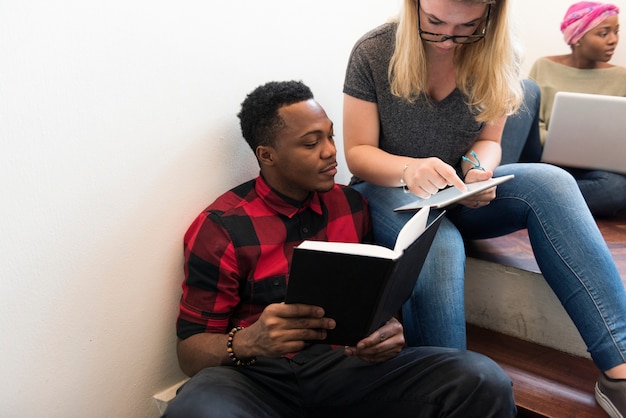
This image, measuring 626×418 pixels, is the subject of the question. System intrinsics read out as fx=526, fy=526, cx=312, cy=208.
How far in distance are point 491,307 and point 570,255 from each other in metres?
0.38

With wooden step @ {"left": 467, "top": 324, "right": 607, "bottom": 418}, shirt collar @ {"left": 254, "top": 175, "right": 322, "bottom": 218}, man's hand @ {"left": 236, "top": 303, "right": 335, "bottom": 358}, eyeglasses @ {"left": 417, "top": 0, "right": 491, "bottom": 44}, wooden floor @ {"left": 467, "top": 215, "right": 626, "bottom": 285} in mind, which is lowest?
wooden step @ {"left": 467, "top": 324, "right": 607, "bottom": 418}

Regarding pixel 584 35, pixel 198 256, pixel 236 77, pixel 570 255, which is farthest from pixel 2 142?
pixel 584 35

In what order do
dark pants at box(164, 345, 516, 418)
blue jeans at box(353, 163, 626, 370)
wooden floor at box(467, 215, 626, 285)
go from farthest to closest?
wooden floor at box(467, 215, 626, 285), blue jeans at box(353, 163, 626, 370), dark pants at box(164, 345, 516, 418)

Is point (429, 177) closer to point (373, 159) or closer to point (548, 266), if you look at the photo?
point (373, 159)

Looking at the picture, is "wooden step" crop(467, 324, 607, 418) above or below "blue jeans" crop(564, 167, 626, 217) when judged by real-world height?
below

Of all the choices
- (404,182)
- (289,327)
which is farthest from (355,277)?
(404,182)

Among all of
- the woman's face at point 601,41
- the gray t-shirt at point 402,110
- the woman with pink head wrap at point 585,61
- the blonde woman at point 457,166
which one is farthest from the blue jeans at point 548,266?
the woman's face at point 601,41

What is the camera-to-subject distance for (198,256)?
1.03 metres

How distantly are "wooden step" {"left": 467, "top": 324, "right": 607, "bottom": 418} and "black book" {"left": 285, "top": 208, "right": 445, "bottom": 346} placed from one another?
508mm

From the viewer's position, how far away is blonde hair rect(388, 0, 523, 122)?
44.7 inches

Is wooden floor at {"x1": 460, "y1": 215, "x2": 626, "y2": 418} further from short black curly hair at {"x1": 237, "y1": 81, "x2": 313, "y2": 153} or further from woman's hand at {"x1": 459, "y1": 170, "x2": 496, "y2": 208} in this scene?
short black curly hair at {"x1": 237, "y1": 81, "x2": 313, "y2": 153}

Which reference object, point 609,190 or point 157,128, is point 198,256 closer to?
point 157,128

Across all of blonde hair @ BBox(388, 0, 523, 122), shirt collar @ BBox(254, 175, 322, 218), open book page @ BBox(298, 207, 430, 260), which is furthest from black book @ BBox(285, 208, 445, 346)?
blonde hair @ BBox(388, 0, 523, 122)

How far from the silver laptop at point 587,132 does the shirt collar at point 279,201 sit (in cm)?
86
